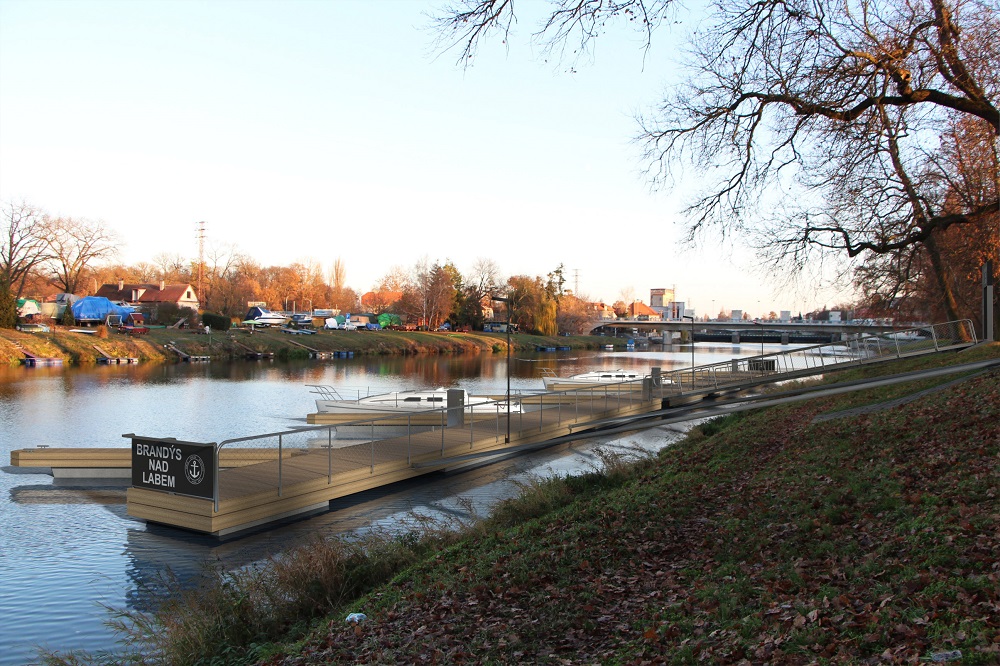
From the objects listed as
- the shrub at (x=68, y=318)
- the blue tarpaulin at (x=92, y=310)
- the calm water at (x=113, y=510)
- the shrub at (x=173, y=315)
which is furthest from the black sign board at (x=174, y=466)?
the shrub at (x=173, y=315)

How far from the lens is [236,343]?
80188mm

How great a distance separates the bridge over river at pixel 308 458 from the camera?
15.4 metres

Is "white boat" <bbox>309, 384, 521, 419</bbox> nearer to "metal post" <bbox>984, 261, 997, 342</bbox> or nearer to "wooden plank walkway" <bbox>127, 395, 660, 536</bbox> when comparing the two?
"wooden plank walkway" <bbox>127, 395, 660, 536</bbox>

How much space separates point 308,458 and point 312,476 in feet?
7.92

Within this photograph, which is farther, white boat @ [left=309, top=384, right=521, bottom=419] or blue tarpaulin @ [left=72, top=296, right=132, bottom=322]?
blue tarpaulin @ [left=72, top=296, right=132, bottom=322]

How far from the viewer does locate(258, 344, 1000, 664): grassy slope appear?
20.1ft

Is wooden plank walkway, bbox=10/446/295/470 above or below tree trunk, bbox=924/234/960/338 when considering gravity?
below

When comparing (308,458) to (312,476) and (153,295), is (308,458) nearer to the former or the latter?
(312,476)

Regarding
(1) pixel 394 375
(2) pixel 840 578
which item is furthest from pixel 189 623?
(1) pixel 394 375

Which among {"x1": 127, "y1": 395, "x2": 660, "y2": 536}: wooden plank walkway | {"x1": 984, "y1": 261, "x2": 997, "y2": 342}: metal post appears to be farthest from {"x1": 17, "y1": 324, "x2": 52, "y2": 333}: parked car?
{"x1": 984, "y1": 261, "x2": 997, "y2": 342}: metal post

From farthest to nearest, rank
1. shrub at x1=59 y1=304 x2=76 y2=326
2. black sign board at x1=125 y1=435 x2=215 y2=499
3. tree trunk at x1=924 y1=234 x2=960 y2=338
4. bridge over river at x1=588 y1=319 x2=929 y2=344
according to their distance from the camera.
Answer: bridge over river at x1=588 y1=319 x2=929 y2=344, shrub at x1=59 y1=304 x2=76 y2=326, tree trunk at x1=924 y1=234 x2=960 y2=338, black sign board at x1=125 y1=435 x2=215 y2=499

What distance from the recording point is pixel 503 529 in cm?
1305

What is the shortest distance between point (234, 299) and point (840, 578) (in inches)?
4642

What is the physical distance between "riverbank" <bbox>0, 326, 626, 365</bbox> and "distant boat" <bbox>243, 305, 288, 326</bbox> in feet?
15.9
